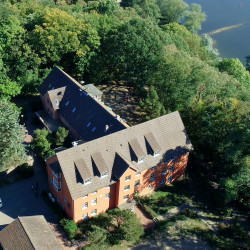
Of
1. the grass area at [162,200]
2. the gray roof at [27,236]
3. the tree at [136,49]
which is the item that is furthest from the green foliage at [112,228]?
the tree at [136,49]

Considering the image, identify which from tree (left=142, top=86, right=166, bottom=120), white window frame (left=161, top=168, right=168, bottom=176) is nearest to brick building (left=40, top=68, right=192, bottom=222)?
white window frame (left=161, top=168, right=168, bottom=176)

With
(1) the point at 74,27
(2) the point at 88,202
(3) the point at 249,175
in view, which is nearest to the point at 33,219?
(2) the point at 88,202

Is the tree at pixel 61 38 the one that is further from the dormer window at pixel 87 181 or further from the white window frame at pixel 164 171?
the dormer window at pixel 87 181

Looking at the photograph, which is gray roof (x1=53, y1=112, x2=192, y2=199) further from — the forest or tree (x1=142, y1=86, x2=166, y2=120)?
the forest

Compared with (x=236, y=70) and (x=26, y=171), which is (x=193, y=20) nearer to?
(x=236, y=70)

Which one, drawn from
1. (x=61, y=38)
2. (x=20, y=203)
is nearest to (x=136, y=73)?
(x=61, y=38)
